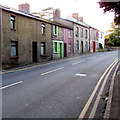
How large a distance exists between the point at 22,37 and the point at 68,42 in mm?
13455

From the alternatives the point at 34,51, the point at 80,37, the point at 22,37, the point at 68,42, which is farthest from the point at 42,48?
the point at 80,37

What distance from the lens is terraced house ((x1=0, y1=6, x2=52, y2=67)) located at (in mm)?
15562

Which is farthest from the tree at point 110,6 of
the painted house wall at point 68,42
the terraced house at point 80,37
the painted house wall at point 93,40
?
the painted house wall at point 93,40

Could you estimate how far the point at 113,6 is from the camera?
770 centimetres

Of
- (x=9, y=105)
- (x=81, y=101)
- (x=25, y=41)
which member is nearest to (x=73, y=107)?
(x=81, y=101)

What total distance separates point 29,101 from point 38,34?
15643mm

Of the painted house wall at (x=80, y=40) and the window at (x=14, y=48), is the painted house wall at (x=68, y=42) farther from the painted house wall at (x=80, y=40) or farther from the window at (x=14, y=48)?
the window at (x=14, y=48)

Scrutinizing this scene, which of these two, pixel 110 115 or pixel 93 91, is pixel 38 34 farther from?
pixel 110 115

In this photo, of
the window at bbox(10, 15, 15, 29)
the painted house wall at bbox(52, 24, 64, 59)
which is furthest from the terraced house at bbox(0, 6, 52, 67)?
the painted house wall at bbox(52, 24, 64, 59)

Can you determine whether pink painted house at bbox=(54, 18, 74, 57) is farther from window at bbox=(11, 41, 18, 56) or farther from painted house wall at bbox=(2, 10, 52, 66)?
window at bbox=(11, 41, 18, 56)

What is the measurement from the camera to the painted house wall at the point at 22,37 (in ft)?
50.9

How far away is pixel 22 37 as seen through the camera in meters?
17.9

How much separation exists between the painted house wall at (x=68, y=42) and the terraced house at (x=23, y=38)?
232 inches

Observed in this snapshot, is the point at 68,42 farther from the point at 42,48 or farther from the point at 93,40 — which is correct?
the point at 93,40
